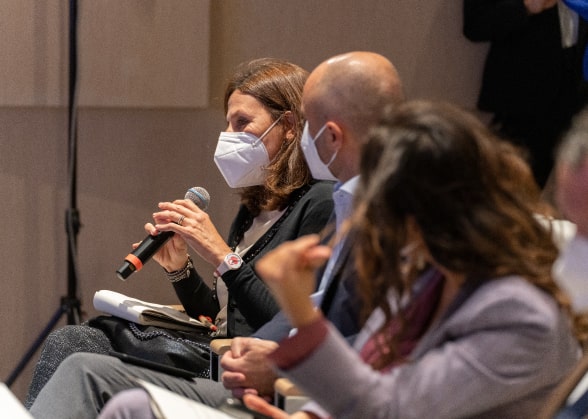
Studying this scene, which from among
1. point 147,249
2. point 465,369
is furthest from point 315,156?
point 465,369

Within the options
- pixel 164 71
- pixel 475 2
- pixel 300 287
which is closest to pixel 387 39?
pixel 475 2

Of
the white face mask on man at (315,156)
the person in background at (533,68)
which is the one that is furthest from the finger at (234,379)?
the person in background at (533,68)

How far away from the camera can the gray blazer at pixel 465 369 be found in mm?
1530

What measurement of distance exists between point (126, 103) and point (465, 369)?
116 inches

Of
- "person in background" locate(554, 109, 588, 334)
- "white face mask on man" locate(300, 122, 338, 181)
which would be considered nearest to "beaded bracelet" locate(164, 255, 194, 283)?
"white face mask on man" locate(300, 122, 338, 181)

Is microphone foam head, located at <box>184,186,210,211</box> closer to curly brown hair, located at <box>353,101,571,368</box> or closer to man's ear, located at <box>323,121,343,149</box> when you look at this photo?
man's ear, located at <box>323,121,343,149</box>

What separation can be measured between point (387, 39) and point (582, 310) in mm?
2956

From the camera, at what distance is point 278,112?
2967 millimetres

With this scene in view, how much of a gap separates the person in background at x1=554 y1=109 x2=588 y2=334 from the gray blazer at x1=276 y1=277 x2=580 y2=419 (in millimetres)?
209

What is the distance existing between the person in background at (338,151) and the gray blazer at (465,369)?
706 millimetres

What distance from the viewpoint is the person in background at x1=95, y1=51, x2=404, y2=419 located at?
2303 mm

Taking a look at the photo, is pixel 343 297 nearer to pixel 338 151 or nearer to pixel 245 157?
pixel 338 151

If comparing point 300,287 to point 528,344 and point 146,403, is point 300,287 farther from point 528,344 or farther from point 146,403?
point 146,403

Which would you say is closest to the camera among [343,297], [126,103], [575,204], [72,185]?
[575,204]
